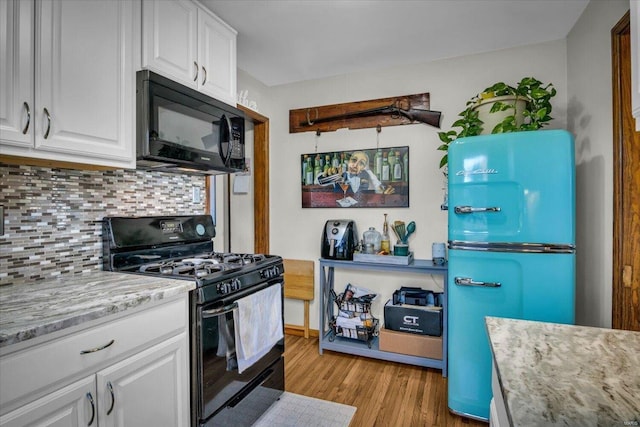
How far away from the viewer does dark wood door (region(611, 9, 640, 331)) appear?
1.53 meters

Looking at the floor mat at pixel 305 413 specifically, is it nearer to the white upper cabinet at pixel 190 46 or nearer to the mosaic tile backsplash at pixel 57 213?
the mosaic tile backsplash at pixel 57 213

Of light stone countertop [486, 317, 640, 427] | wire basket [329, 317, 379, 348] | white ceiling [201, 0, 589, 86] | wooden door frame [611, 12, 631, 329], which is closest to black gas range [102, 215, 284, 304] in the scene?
wire basket [329, 317, 379, 348]

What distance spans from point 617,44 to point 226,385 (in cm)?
260

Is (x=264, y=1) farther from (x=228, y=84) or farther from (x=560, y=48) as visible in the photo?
(x=560, y=48)

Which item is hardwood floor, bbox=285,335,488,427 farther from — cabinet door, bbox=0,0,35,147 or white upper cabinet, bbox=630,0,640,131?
cabinet door, bbox=0,0,35,147

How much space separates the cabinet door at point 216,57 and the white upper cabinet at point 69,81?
417mm

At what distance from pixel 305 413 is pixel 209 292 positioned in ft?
3.45

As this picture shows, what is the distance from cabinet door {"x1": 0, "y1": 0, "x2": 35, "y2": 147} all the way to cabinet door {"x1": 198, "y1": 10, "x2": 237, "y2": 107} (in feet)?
2.61

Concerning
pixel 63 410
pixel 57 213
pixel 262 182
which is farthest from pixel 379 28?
pixel 63 410

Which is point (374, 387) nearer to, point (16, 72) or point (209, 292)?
point (209, 292)

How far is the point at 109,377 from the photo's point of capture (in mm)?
1073

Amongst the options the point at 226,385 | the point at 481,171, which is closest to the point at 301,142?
the point at 481,171

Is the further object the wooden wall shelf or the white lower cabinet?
the wooden wall shelf

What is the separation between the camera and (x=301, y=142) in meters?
3.10
